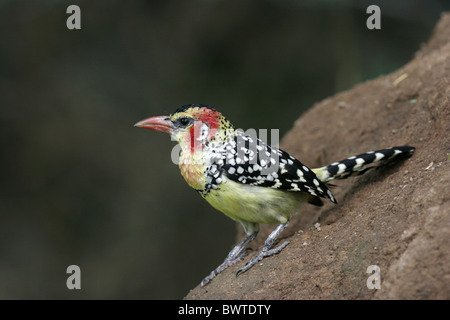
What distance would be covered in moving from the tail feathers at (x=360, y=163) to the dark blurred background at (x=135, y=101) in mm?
4774

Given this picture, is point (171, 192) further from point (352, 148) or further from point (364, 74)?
point (352, 148)

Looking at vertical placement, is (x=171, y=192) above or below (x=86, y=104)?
below

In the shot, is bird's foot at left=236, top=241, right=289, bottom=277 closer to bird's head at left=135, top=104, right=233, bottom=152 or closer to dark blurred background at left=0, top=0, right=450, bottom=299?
bird's head at left=135, top=104, right=233, bottom=152

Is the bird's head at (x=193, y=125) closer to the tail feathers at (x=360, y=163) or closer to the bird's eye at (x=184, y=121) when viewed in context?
the bird's eye at (x=184, y=121)

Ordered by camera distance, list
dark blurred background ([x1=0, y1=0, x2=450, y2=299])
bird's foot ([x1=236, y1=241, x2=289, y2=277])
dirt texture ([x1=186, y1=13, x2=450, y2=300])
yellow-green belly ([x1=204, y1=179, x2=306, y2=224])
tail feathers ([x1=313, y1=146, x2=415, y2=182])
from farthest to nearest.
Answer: dark blurred background ([x1=0, y1=0, x2=450, y2=299]) → tail feathers ([x1=313, y1=146, x2=415, y2=182]) → yellow-green belly ([x1=204, y1=179, x2=306, y2=224]) → bird's foot ([x1=236, y1=241, x2=289, y2=277]) → dirt texture ([x1=186, y1=13, x2=450, y2=300])

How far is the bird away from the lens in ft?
13.7

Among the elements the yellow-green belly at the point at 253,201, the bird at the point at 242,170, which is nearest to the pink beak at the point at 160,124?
A: the bird at the point at 242,170

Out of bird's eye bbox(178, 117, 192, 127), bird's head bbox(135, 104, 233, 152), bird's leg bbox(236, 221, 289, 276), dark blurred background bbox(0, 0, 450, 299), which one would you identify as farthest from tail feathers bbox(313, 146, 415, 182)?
dark blurred background bbox(0, 0, 450, 299)

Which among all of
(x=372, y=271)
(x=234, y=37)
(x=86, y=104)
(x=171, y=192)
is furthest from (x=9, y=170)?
(x=372, y=271)

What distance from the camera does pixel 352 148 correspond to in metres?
5.52

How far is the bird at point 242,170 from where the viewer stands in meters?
4.18

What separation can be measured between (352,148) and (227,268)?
6.30 feet

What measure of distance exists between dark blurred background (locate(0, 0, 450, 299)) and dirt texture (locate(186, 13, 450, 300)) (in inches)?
142

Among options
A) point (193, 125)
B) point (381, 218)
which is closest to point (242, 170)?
point (193, 125)
